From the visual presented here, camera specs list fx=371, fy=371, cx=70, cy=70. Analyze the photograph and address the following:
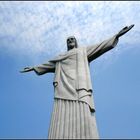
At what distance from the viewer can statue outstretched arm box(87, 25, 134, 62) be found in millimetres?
16953

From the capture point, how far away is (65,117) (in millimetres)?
15195

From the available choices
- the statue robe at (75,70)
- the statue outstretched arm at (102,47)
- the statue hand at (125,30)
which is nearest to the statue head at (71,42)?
the statue robe at (75,70)

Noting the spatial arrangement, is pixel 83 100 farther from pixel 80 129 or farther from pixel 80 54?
pixel 80 54

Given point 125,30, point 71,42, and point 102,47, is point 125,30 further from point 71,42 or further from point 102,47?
point 71,42

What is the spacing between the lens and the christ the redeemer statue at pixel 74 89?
14.7 m

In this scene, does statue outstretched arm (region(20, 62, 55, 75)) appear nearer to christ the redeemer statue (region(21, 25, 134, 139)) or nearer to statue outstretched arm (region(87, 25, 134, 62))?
christ the redeemer statue (region(21, 25, 134, 139))

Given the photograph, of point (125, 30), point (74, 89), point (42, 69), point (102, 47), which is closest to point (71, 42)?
→ point (102, 47)

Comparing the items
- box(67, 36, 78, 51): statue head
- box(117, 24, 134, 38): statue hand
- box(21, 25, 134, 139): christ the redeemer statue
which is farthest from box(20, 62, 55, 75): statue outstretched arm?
box(117, 24, 134, 38): statue hand

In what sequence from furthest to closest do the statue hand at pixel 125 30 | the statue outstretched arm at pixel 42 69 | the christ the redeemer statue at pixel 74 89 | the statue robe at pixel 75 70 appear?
the statue outstretched arm at pixel 42 69 → the statue hand at pixel 125 30 → the statue robe at pixel 75 70 → the christ the redeemer statue at pixel 74 89

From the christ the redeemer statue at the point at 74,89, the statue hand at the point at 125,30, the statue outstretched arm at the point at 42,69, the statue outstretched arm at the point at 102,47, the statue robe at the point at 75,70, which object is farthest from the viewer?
the statue outstretched arm at the point at 42,69

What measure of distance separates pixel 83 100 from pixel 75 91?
64 cm

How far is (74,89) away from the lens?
1590 centimetres

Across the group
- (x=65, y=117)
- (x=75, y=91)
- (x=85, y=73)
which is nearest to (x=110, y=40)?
(x=85, y=73)

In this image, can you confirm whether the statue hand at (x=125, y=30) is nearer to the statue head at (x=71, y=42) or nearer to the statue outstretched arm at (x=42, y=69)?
the statue head at (x=71, y=42)
